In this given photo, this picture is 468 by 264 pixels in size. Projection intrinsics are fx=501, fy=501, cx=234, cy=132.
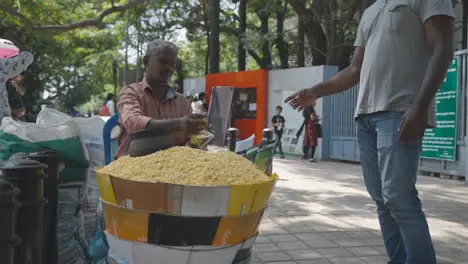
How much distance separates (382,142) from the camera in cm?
270

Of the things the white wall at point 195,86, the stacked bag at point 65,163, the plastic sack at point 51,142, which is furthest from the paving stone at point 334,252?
the white wall at point 195,86

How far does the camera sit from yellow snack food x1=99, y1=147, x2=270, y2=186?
5.92ft

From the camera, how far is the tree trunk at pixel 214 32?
15413 millimetres

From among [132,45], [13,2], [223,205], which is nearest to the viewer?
[223,205]

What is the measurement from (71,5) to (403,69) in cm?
1897

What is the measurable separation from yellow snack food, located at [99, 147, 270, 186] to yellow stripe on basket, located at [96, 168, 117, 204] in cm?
3

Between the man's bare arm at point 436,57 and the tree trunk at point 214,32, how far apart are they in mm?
12925

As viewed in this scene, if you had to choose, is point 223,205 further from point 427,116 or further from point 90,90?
point 90,90

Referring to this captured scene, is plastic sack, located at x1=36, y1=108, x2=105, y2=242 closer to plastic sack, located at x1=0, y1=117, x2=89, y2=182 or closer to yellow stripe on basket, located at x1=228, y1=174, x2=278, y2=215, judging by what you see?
plastic sack, located at x1=0, y1=117, x2=89, y2=182

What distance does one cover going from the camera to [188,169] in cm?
187

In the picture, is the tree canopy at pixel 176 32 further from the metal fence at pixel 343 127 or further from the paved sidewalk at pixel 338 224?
the paved sidewalk at pixel 338 224

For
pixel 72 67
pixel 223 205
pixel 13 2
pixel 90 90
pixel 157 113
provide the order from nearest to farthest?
pixel 223 205 < pixel 157 113 < pixel 13 2 < pixel 72 67 < pixel 90 90

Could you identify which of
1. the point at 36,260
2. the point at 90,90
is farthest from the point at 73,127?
the point at 90,90

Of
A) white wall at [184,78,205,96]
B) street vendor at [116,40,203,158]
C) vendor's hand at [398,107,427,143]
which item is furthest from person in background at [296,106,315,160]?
vendor's hand at [398,107,427,143]
